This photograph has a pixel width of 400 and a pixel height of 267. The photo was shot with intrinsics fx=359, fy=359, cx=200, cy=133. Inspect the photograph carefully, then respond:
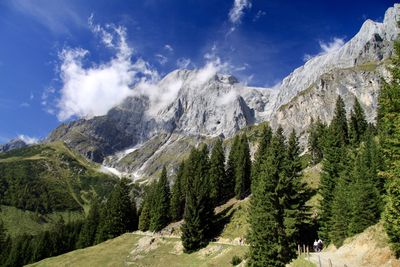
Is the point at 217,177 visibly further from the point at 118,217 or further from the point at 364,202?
the point at 364,202

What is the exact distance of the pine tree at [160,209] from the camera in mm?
95750

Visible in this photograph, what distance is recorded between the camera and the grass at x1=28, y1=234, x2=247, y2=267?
64812 mm

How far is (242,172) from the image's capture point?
9756 cm

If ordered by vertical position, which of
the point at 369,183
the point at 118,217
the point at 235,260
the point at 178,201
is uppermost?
the point at 178,201

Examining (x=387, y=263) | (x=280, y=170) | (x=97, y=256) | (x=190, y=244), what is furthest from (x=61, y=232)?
(x=387, y=263)

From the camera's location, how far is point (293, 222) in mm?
46625

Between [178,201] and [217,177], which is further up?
[217,177]

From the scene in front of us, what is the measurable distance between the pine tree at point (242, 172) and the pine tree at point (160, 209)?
20003 millimetres

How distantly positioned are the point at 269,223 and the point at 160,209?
186 feet

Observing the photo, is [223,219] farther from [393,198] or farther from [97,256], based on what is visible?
[393,198]

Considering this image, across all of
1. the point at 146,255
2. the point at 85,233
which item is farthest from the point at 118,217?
the point at 146,255

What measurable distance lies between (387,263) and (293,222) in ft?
58.0

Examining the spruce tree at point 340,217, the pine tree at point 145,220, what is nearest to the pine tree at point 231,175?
the pine tree at point 145,220

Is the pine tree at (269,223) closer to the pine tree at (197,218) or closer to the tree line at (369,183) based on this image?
the tree line at (369,183)
